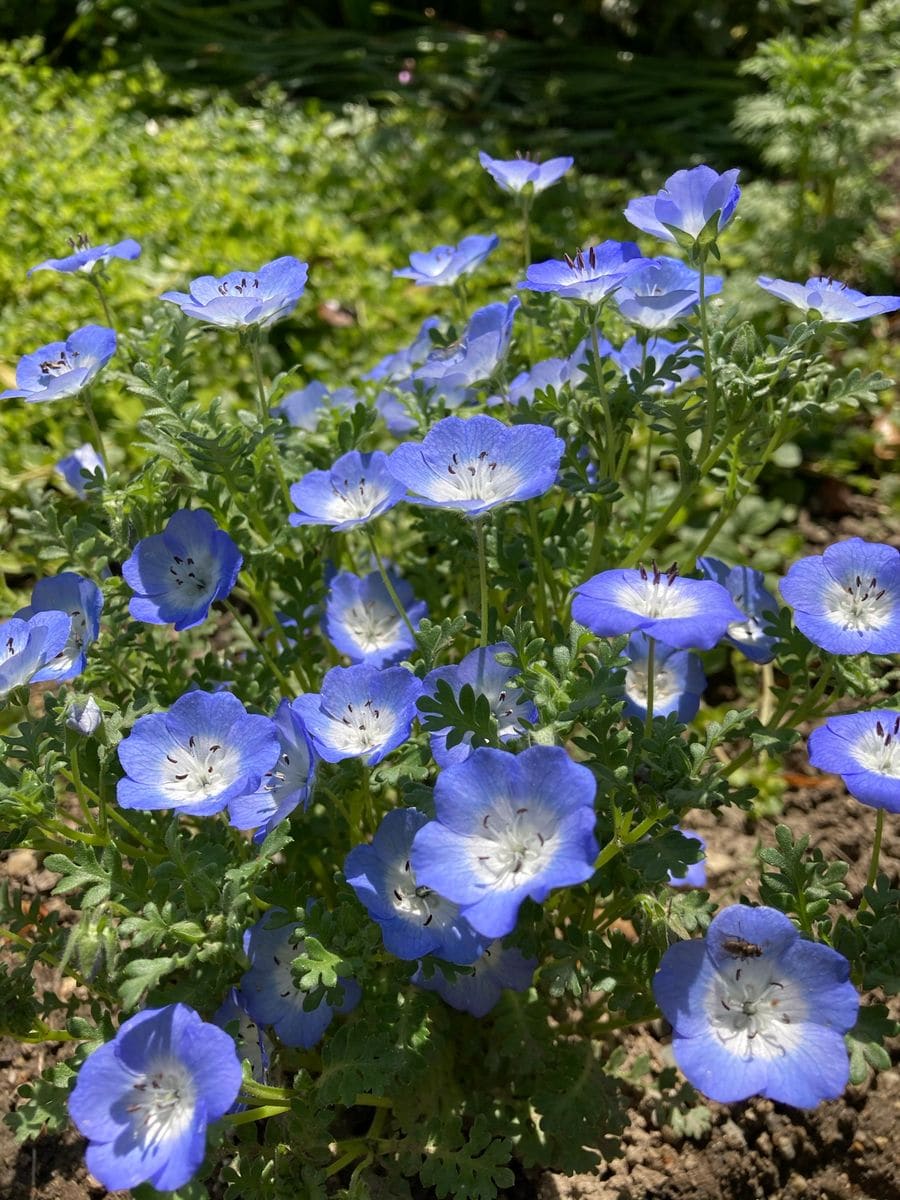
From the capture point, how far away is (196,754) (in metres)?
1.49

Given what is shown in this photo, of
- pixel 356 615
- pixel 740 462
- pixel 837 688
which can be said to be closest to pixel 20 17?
pixel 356 615

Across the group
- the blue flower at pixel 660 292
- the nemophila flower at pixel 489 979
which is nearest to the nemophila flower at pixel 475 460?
the blue flower at pixel 660 292

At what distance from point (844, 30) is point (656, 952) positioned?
12.0ft

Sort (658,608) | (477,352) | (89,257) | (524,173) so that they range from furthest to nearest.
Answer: (524,173)
(89,257)
(477,352)
(658,608)

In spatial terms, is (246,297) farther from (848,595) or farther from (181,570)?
(848,595)

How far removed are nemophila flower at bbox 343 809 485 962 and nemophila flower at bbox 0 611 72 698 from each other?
0.50 meters

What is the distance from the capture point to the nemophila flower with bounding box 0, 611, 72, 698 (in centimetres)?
145

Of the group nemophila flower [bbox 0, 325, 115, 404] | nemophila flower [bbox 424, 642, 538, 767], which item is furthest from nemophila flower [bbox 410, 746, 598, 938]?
nemophila flower [bbox 0, 325, 115, 404]

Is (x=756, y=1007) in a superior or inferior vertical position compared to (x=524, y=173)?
inferior

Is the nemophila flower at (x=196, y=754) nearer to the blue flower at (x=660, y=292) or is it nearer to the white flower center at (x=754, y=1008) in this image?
the white flower center at (x=754, y=1008)

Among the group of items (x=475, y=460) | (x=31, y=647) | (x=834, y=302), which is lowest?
(x=31, y=647)

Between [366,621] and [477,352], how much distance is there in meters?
0.53

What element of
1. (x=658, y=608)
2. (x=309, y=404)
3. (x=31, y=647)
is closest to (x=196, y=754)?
(x=31, y=647)

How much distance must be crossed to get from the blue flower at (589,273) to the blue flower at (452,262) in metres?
0.39
